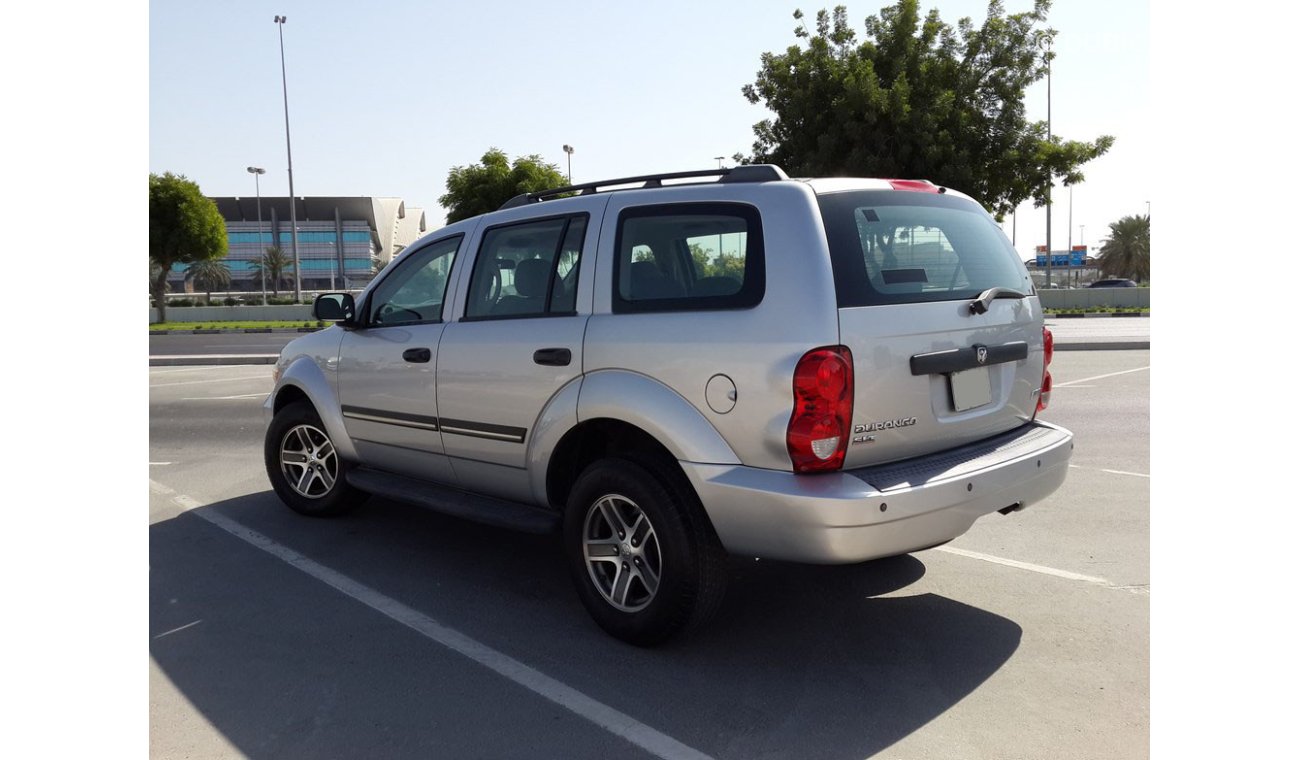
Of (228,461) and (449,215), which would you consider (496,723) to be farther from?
(449,215)

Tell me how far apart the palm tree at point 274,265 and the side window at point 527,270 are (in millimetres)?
65896

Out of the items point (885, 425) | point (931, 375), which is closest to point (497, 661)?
point (885, 425)

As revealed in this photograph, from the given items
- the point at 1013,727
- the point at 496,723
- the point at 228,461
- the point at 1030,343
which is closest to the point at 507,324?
the point at 496,723

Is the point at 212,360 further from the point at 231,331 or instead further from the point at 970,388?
the point at 970,388

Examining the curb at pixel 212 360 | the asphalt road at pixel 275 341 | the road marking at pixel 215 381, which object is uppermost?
the asphalt road at pixel 275 341

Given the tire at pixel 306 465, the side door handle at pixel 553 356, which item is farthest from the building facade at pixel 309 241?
the side door handle at pixel 553 356

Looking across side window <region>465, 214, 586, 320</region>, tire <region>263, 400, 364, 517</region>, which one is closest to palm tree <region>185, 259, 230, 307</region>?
tire <region>263, 400, 364, 517</region>

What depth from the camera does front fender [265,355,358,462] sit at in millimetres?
5625

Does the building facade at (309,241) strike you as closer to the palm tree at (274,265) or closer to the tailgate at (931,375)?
the palm tree at (274,265)

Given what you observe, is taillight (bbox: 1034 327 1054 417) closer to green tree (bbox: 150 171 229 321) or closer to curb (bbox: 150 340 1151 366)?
curb (bbox: 150 340 1151 366)

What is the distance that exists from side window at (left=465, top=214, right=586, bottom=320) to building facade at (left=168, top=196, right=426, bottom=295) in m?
78.0

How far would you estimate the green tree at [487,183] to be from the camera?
39.9 m

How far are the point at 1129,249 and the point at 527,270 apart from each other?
235 ft

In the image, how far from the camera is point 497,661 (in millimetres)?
3764
